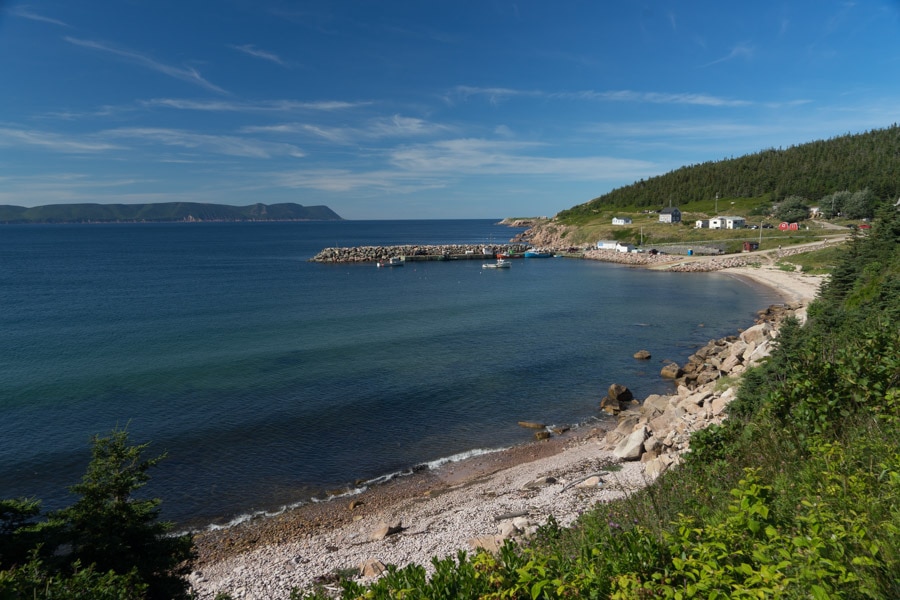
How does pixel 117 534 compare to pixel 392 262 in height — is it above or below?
below

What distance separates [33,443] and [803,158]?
20395 centimetres

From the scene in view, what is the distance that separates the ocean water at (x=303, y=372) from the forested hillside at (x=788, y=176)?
95.2 m

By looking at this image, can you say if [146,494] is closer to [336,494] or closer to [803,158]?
[336,494]

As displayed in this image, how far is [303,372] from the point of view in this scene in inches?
1436

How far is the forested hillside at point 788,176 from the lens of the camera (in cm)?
13875

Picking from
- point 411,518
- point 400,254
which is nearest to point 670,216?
point 400,254

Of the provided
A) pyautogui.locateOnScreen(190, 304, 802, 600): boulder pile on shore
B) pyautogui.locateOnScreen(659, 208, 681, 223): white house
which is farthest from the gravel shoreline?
pyautogui.locateOnScreen(659, 208, 681, 223): white house

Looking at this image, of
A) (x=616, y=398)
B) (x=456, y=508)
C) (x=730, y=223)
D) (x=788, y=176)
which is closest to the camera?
(x=456, y=508)

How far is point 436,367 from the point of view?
37.4 m

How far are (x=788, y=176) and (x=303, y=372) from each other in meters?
169

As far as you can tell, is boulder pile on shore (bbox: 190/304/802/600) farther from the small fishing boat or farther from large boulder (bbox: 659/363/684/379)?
the small fishing boat

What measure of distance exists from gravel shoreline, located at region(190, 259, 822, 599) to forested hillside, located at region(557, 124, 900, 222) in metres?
144

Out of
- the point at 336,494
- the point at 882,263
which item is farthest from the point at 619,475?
the point at 882,263

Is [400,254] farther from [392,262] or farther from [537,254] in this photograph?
[537,254]
